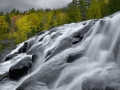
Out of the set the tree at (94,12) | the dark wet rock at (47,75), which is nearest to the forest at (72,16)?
the tree at (94,12)

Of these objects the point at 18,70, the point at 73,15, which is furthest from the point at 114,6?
the point at 18,70

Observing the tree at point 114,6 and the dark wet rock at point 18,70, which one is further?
the tree at point 114,6

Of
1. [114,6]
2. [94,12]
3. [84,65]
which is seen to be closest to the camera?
[84,65]

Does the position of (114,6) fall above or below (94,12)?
above

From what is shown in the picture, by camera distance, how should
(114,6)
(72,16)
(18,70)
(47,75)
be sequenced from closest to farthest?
(47,75), (18,70), (114,6), (72,16)

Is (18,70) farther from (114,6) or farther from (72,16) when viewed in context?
(72,16)

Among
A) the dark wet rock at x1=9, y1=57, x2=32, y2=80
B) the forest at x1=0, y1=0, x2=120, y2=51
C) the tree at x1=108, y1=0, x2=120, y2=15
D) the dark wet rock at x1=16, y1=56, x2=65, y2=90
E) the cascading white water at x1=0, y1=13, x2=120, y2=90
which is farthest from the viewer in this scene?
the forest at x1=0, y1=0, x2=120, y2=51

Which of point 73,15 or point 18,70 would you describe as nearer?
point 18,70

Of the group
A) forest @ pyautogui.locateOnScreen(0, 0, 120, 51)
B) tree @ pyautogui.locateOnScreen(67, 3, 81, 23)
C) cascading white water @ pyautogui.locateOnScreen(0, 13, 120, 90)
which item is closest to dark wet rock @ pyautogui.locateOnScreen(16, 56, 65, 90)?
cascading white water @ pyautogui.locateOnScreen(0, 13, 120, 90)

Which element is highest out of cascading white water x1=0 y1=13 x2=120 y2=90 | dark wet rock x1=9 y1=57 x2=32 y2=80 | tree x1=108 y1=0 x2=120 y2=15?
tree x1=108 y1=0 x2=120 y2=15

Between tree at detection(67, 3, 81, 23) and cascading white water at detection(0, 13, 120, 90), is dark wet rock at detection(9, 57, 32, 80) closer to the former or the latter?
cascading white water at detection(0, 13, 120, 90)

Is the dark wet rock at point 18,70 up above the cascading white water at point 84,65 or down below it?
below

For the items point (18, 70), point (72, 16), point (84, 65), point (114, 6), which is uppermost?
point (114, 6)

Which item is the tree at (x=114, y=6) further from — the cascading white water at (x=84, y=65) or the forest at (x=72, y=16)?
the cascading white water at (x=84, y=65)
